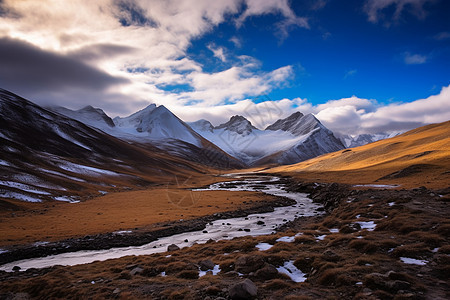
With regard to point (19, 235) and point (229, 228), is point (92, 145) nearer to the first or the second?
point (19, 235)

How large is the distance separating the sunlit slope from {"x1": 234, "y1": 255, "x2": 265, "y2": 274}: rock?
118ft

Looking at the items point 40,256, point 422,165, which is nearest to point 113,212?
point 40,256

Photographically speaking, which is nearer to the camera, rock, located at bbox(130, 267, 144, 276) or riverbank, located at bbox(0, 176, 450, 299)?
riverbank, located at bbox(0, 176, 450, 299)

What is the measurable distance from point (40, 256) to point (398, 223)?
2984 cm

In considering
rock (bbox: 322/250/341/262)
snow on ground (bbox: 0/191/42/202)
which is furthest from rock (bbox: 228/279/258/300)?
snow on ground (bbox: 0/191/42/202)

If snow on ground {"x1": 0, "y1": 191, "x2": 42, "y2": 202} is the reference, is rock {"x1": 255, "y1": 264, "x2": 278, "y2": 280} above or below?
below

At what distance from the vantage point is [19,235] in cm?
2753

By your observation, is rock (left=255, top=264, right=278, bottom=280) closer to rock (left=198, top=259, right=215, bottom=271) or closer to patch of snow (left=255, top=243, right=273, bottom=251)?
rock (left=198, top=259, right=215, bottom=271)

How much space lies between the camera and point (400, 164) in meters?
69.4

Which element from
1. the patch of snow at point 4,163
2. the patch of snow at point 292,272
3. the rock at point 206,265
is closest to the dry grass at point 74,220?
the rock at point 206,265

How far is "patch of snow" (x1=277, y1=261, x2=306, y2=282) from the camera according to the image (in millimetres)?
10591

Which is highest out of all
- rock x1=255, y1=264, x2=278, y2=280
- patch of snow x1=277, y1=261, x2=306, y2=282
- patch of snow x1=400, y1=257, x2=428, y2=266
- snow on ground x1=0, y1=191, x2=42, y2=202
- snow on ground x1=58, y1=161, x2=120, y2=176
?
snow on ground x1=58, y1=161, x2=120, y2=176

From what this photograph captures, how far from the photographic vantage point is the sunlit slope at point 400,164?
156 ft

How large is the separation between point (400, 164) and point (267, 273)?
77.1m
